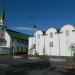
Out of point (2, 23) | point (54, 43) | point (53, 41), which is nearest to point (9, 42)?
point (2, 23)

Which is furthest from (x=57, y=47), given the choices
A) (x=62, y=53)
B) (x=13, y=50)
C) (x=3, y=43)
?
(x=3, y=43)

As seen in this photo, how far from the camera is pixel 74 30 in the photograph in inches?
2330

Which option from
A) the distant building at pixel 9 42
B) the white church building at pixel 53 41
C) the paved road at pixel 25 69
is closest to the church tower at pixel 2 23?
the distant building at pixel 9 42

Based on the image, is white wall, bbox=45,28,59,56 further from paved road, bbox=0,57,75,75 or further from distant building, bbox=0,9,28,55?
paved road, bbox=0,57,75,75

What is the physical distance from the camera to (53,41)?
6306 centimetres

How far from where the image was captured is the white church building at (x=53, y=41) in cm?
5956

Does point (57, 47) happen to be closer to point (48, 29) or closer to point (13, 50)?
point (48, 29)

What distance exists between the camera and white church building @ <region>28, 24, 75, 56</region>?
2345 inches

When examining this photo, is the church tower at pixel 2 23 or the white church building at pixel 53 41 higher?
the church tower at pixel 2 23

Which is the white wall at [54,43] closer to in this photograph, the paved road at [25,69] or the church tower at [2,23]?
the church tower at [2,23]

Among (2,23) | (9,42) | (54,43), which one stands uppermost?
(2,23)

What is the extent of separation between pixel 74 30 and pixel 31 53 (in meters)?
18.7

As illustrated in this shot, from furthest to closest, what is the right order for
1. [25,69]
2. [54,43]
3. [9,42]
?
[9,42] → [54,43] → [25,69]

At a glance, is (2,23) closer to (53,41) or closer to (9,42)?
(9,42)
